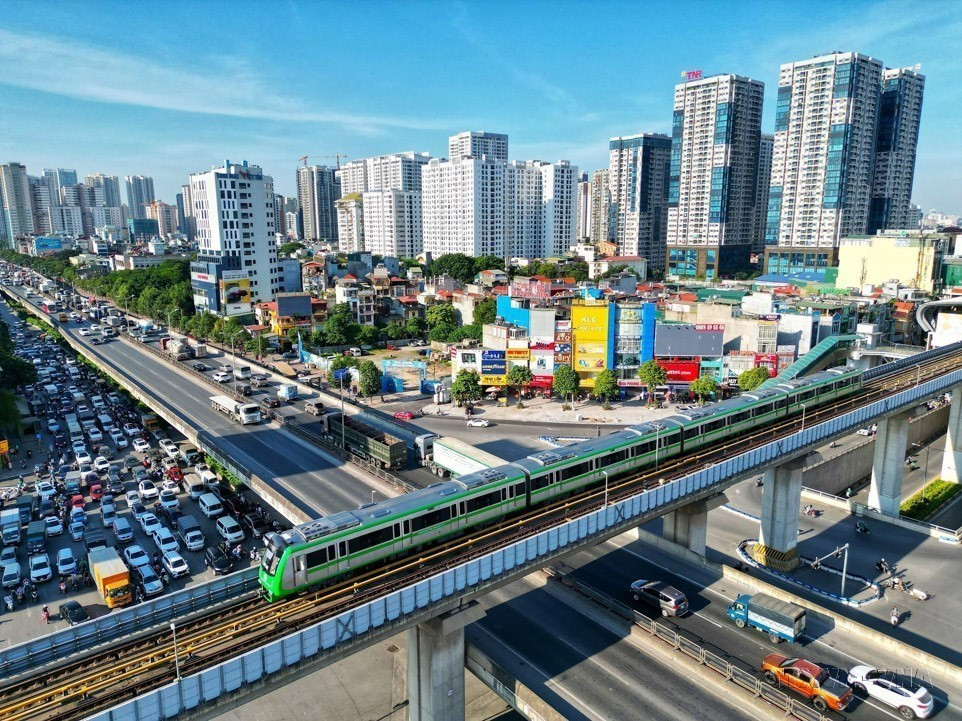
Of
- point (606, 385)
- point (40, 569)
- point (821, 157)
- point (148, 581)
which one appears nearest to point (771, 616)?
point (148, 581)

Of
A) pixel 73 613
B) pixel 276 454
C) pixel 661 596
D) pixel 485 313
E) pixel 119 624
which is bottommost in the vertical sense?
pixel 73 613

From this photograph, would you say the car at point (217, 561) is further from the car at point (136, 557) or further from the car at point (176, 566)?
the car at point (136, 557)

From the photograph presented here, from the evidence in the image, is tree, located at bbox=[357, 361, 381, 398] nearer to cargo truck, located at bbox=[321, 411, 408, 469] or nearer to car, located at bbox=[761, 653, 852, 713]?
cargo truck, located at bbox=[321, 411, 408, 469]

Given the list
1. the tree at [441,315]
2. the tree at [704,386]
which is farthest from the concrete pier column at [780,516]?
the tree at [441,315]

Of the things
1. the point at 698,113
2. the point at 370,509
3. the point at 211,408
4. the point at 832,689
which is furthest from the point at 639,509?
the point at 698,113

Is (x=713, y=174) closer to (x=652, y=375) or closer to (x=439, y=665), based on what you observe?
(x=652, y=375)

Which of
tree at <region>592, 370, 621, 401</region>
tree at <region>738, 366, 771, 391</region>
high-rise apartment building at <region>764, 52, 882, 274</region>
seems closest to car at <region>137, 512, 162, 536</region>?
tree at <region>592, 370, 621, 401</region>
